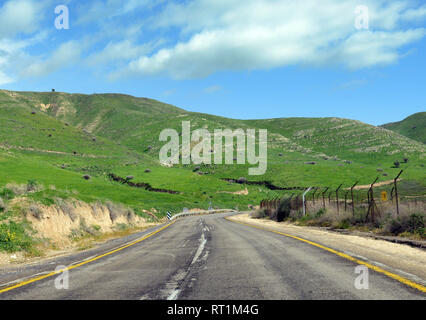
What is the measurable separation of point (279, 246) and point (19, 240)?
10893 millimetres

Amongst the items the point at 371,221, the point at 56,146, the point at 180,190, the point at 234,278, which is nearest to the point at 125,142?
the point at 56,146

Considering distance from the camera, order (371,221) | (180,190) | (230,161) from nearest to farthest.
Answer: (371,221), (180,190), (230,161)

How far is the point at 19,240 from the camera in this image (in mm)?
15695

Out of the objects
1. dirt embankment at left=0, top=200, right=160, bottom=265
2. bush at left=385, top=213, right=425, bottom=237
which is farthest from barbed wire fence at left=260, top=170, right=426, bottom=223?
dirt embankment at left=0, top=200, right=160, bottom=265

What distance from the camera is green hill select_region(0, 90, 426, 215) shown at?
67188 millimetres

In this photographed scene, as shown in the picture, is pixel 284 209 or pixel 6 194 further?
pixel 284 209

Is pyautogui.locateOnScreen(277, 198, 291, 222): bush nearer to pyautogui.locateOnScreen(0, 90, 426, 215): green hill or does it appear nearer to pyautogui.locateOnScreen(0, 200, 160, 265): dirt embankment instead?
pyautogui.locateOnScreen(0, 200, 160, 265): dirt embankment

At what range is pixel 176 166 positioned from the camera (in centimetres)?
12275

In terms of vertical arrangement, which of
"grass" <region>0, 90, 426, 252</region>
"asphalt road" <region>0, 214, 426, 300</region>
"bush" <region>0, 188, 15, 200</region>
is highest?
"grass" <region>0, 90, 426, 252</region>

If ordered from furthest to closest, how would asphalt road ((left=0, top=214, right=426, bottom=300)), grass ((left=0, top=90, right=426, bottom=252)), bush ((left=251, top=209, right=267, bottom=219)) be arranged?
grass ((left=0, top=90, right=426, bottom=252)) → bush ((left=251, top=209, right=267, bottom=219)) → asphalt road ((left=0, top=214, right=426, bottom=300))

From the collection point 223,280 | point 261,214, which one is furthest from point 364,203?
point 223,280

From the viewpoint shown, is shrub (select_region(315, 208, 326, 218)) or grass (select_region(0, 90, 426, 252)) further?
grass (select_region(0, 90, 426, 252))

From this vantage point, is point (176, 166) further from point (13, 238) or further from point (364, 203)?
point (13, 238)
